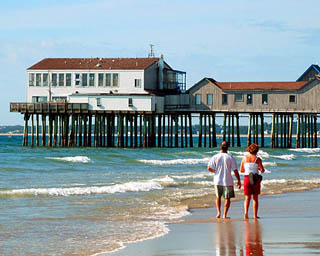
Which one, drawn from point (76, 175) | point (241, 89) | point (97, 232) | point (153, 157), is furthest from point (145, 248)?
point (241, 89)

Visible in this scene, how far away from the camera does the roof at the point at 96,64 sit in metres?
58.2

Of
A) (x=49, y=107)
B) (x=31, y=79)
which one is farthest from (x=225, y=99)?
(x=31, y=79)

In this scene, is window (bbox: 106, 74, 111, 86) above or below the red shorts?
above

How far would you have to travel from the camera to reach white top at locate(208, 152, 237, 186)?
1466cm

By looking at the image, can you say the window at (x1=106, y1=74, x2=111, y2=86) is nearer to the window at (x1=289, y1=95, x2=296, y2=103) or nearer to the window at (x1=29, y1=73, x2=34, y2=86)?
the window at (x1=29, y1=73, x2=34, y2=86)

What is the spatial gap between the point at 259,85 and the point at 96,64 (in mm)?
13497

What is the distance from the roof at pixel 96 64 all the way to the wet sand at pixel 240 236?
1650 inches

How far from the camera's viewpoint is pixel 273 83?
55.9 meters

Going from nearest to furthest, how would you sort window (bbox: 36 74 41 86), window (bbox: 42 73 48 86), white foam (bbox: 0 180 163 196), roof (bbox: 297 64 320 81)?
white foam (bbox: 0 180 163 196) → window (bbox: 42 73 48 86) → window (bbox: 36 74 41 86) → roof (bbox: 297 64 320 81)

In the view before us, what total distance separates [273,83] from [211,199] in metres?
37.2

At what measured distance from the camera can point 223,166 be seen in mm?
14734

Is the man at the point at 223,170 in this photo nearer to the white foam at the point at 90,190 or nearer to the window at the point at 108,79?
the white foam at the point at 90,190

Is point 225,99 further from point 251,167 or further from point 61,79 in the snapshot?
point 251,167

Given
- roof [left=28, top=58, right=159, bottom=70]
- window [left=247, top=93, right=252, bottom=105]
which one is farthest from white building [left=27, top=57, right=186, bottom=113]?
window [left=247, top=93, right=252, bottom=105]
